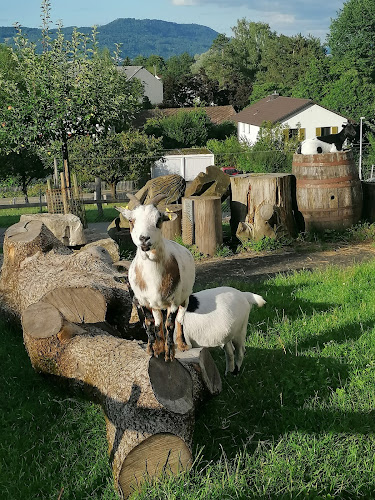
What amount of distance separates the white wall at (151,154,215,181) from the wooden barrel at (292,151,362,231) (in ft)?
88.4

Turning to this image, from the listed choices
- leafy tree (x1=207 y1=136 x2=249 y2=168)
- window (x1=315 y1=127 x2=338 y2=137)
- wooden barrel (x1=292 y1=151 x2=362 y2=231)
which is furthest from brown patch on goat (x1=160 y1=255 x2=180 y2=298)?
window (x1=315 y1=127 x2=338 y2=137)

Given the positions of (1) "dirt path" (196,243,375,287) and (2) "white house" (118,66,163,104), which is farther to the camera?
(2) "white house" (118,66,163,104)

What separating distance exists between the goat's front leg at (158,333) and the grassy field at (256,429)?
95cm

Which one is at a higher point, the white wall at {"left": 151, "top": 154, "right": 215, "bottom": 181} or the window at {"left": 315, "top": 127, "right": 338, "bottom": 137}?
the window at {"left": 315, "top": 127, "right": 338, "bottom": 137}

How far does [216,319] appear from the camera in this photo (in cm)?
529

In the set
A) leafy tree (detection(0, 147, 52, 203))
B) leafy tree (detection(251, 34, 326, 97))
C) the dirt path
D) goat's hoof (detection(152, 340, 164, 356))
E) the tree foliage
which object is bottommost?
the dirt path

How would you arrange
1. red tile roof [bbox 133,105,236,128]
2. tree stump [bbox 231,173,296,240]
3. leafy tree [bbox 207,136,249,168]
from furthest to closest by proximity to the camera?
red tile roof [bbox 133,105,236,128] → leafy tree [bbox 207,136,249,168] → tree stump [bbox 231,173,296,240]

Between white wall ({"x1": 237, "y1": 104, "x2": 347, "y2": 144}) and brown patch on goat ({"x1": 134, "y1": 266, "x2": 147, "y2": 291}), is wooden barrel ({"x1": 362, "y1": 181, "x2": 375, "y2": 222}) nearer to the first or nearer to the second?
brown patch on goat ({"x1": 134, "y1": 266, "x2": 147, "y2": 291})

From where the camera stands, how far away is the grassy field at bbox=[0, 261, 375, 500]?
4156 mm

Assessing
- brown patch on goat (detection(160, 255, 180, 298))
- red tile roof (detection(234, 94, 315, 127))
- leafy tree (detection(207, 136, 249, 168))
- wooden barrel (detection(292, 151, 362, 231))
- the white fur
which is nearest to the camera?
the white fur

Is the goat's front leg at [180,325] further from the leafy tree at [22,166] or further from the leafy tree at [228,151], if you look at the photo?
the leafy tree at [228,151]

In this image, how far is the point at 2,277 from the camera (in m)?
8.11

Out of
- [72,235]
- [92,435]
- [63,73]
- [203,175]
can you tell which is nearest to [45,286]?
[92,435]

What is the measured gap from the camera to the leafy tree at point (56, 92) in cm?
1582
